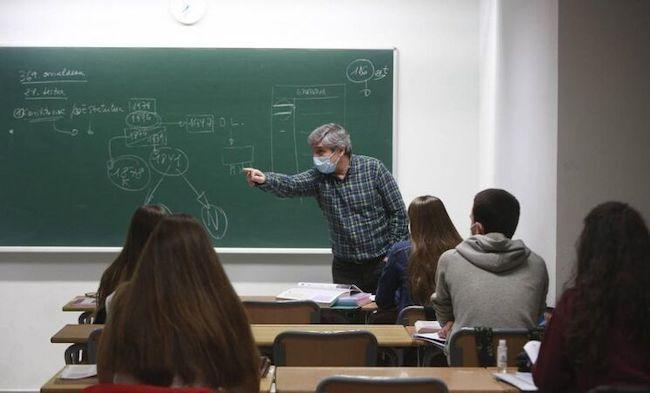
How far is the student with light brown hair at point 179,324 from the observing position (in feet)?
6.20

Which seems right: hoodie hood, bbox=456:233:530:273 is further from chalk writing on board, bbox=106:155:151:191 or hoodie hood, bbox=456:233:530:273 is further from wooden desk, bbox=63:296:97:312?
chalk writing on board, bbox=106:155:151:191

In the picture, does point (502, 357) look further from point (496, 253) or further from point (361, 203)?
point (361, 203)

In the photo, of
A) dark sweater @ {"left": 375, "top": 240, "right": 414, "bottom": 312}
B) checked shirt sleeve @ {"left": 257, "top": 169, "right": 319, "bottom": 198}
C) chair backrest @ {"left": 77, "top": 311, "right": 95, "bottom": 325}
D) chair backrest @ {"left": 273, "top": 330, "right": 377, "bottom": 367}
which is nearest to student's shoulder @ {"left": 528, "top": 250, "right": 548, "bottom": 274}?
chair backrest @ {"left": 273, "top": 330, "right": 377, "bottom": 367}

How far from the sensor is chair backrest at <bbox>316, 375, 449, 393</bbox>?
237 cm

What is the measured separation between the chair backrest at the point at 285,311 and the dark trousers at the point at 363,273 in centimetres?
110

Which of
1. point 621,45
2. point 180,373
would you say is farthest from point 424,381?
point 621,45

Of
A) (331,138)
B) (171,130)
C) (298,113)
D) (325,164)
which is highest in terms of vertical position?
(298,113)

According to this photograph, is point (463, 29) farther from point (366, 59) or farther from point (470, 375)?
point (470, 375)

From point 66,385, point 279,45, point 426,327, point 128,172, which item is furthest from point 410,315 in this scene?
point 128,172

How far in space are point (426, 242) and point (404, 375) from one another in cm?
141

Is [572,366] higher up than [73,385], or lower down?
higher up

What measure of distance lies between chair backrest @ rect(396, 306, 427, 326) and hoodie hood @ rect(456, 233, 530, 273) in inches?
32.9

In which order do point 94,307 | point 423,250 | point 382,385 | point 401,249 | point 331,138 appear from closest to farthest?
1. point 382,385
2. point 423,250
3. point 401,249
4. point 94,307
5. point 331,138

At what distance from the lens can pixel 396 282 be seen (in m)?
4.30
